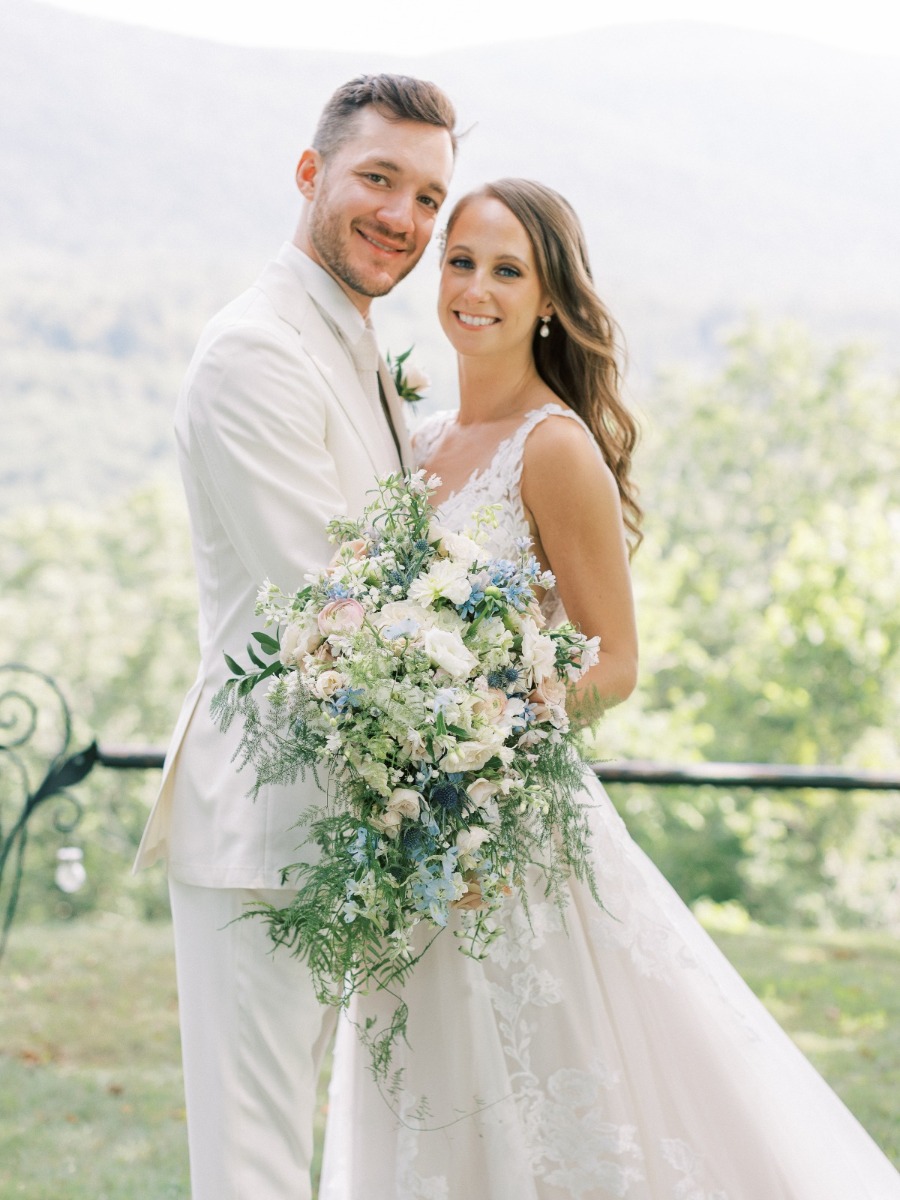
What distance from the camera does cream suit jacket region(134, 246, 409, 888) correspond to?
92.7 inches

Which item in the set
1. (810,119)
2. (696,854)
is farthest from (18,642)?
(810,119)

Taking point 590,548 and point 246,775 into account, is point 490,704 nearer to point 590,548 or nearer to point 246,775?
point 246,775

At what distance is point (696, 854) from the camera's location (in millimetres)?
20344

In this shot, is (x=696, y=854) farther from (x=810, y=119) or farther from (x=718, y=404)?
(x=810, y=119)

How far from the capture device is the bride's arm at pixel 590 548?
8.94 feet

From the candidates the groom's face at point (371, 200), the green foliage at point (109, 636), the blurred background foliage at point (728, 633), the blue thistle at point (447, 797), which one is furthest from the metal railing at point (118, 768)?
the green foliage at point (109, 636)

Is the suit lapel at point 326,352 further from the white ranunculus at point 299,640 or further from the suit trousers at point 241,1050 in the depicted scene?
the suit trousers at point 241,1050

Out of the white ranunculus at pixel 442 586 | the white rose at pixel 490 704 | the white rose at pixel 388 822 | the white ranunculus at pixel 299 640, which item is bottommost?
the white rose at pixel 388 822

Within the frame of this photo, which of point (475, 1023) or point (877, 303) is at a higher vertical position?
point (877, 303)

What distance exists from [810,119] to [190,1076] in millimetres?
63340

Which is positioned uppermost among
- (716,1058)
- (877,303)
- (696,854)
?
(877,303)

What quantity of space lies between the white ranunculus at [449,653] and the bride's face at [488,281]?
1.21m

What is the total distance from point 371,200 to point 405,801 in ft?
4.57

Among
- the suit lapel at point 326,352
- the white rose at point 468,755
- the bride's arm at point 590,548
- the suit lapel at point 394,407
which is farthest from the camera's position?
the suit lapel at point 394,407
